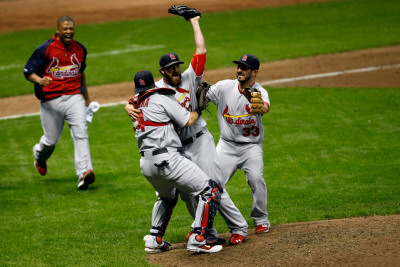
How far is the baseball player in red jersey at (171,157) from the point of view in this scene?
6398 mm

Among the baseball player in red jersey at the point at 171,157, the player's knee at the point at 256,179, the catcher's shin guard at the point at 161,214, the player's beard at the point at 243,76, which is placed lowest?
the catcher's shin guard at the point at 161,214

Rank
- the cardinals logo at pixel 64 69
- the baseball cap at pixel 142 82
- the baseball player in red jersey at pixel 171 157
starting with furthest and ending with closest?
the cardinals logo at pixel 64 69, the baseball cap at pixel 142 82, the baseball player in red jersey at pixel 171 157

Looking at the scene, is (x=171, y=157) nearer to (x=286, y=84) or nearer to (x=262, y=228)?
(x=262, y=228)

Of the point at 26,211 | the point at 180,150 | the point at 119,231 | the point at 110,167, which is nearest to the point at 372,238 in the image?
the point at 180,150

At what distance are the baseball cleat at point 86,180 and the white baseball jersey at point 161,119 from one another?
3.01 meters

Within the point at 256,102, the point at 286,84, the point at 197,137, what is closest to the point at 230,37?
the point at 286,84

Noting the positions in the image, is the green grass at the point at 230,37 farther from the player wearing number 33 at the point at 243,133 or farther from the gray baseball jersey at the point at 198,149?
the gray baseball jersey at the point at 198,149

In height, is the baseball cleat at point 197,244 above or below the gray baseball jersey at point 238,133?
below

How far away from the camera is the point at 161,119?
21.1 ft

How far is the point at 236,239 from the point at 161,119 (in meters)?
1.45

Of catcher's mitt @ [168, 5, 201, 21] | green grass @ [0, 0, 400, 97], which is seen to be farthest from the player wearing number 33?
green grass @ [0, 0, 400, 97]

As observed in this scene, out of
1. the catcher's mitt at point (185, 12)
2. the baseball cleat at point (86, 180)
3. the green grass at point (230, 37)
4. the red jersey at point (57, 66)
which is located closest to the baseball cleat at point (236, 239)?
the catcher's mitt at point (185, 12)

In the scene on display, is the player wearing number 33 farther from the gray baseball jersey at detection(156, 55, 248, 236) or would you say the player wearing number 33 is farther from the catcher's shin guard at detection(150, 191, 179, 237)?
the catcher's shin guard at detection(150, 191, 179, 237)

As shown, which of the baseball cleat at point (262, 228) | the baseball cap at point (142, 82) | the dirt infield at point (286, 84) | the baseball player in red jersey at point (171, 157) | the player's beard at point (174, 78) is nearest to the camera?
the dirt infield at point (286, 84)
